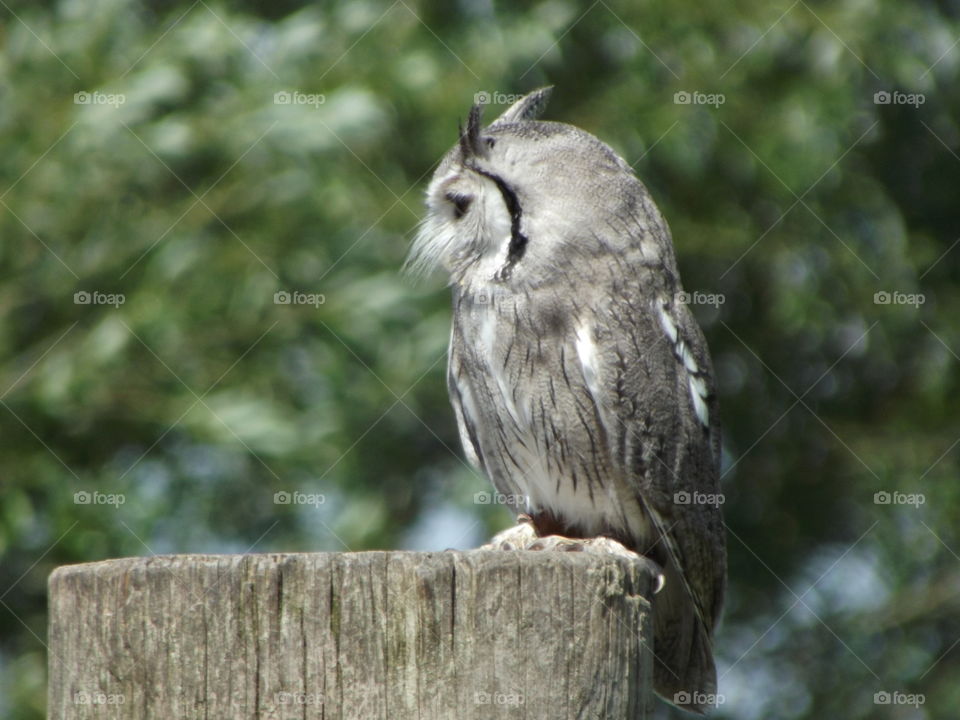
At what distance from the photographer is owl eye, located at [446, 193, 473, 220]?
13.8ft

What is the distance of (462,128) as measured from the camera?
430 centimetres

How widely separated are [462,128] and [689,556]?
1.67 metres

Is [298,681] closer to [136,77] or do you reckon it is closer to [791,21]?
[136,77]

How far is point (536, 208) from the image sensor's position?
410 cm

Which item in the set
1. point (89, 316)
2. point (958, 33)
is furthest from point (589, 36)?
point (89, 316)

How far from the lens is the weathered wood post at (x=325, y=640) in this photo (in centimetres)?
233
